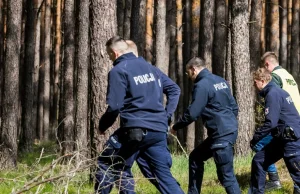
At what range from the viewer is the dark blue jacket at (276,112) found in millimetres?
8484

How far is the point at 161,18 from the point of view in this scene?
1992 centimetres

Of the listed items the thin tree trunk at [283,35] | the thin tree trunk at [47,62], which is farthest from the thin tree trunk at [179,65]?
the thin tree trunk at [47,62]

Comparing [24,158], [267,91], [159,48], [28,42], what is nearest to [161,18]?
[159,48]

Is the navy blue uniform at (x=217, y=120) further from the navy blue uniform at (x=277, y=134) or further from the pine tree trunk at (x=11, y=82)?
the pine tree trunk at (x=11, y=82)

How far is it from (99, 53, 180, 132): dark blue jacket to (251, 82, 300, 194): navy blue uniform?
63.4 inches

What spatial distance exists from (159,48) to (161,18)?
2.83ft

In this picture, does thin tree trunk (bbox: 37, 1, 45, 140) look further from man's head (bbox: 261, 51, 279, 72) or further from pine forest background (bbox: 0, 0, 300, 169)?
man's head (bbox: 261, 51, 279, 72)

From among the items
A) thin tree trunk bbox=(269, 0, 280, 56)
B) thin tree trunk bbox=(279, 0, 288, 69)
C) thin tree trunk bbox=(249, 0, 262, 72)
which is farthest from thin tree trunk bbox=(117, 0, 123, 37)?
thin tree trunk bbox=(279, 0, 288, 69)

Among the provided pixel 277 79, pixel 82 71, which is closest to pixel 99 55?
pixel 277 79

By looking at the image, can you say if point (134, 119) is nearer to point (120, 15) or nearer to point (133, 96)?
point (133, 96)

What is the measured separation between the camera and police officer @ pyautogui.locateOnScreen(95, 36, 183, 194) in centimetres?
727

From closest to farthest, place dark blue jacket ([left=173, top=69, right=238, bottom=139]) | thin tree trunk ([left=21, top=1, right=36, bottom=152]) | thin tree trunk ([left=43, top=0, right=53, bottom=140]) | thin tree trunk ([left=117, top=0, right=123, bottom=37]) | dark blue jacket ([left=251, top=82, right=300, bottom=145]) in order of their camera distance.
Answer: dark blue jacket ([left=251, top=82, right=300, bottom=145]) < dark blue jacket ([left=173, top=69, right=238, bottom=139]) < thin tree trunk ([left=21, top=1, right=36, bottom=152]) < thin tree trunk ([left=117, top=0, right=123, bottom=37]) < thin tree trunk ([left=43, top=0, right=53, bottom=140])

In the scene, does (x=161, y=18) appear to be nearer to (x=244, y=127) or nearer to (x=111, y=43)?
(x=244, y=127)

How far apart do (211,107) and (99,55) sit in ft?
7.24
